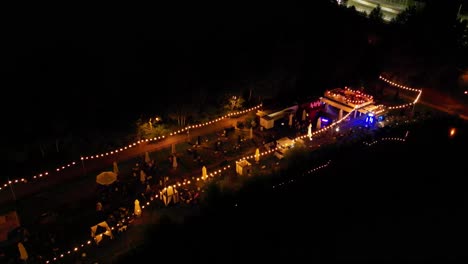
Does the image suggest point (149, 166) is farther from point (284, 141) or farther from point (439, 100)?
point (439, 100)

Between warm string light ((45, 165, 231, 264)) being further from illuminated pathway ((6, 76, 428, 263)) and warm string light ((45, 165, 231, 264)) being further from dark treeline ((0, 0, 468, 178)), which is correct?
dark treeline ((0, 0, 468, 178))

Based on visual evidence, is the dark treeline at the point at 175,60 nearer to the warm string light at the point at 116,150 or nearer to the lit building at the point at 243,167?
the warm string light at the point at 116,150

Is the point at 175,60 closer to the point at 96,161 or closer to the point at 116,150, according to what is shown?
the point at 116,150

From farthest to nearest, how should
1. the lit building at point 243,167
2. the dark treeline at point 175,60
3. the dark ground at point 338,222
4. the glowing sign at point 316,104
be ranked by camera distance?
the glowing sign at point 316,104 < the dark treeline at point 175,60 < the lit building at point 243,167 < the dark ground at point 338,222

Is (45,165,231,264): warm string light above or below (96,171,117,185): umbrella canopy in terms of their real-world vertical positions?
below

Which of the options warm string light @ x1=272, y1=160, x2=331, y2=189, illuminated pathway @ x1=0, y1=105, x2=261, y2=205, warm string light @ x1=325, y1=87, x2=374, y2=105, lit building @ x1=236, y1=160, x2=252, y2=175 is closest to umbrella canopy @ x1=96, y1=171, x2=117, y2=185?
illuminated pathway @ x1=0, y1=105, x2=261, y2=205

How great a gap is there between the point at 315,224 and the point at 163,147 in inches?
345

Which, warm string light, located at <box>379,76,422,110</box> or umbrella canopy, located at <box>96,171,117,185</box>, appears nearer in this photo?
umbrella canopy, located at <box>96,171,117,185</box>

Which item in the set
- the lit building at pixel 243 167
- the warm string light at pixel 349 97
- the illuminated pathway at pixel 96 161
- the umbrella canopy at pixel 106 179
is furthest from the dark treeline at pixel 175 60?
the lit building at pixel 243 167

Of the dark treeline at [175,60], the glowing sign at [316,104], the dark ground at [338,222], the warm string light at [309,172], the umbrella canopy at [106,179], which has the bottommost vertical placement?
the dark ground at [338,222]

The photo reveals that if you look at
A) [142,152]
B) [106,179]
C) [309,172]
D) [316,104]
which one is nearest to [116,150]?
[142,152]

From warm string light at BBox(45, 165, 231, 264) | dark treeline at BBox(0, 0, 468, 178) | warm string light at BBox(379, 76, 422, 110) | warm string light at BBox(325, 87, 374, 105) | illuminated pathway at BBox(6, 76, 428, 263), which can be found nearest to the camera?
warm string light at BBox(45, 165, 231, 264)

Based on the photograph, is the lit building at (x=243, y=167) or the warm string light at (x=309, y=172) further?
the lit building at (x=243, y=167)

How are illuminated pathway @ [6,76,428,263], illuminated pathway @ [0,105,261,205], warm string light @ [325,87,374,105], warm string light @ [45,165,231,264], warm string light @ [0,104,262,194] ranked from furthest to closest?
warm string light @ [325,87,374,105], warm string light @ [0,104,262,194], illuminated pathway @ [0,105,261,205], illuminated pathway @ [6,76,428,263], warm string light @ [45,165,231,264]
